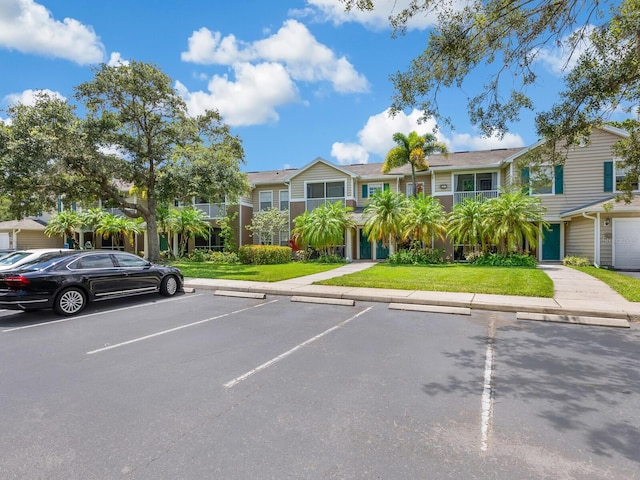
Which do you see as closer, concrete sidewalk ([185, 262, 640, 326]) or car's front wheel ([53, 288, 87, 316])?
car's front wheel ([53, 288, 87, 316])

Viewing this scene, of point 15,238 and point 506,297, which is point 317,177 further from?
point 15,238

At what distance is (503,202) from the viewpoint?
17.9 m

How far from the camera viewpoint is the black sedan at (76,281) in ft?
25.2

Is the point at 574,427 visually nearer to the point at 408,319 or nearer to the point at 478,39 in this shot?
the point at 408,319

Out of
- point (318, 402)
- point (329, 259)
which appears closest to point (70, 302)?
point (318, 402)

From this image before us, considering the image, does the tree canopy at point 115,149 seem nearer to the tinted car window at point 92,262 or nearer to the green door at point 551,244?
the tinted car window at point 92,262

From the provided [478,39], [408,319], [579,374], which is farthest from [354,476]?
[478,39]

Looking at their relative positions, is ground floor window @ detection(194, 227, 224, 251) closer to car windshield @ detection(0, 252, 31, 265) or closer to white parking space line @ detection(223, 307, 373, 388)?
car windshield @ detection(0, 252, 31, 265)

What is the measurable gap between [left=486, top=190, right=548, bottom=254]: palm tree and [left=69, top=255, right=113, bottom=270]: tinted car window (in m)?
16.0

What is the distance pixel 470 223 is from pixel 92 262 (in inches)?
641

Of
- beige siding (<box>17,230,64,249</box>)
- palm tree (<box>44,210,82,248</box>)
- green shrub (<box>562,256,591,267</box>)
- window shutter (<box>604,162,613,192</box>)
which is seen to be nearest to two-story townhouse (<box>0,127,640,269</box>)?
window shutter (<box>604,162,613,192</box>)

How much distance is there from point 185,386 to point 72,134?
16.7 meters

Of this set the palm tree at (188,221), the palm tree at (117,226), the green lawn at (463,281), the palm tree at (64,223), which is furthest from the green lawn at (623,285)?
the palm tree at (64,223)

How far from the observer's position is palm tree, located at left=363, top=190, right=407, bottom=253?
65.3 ft
